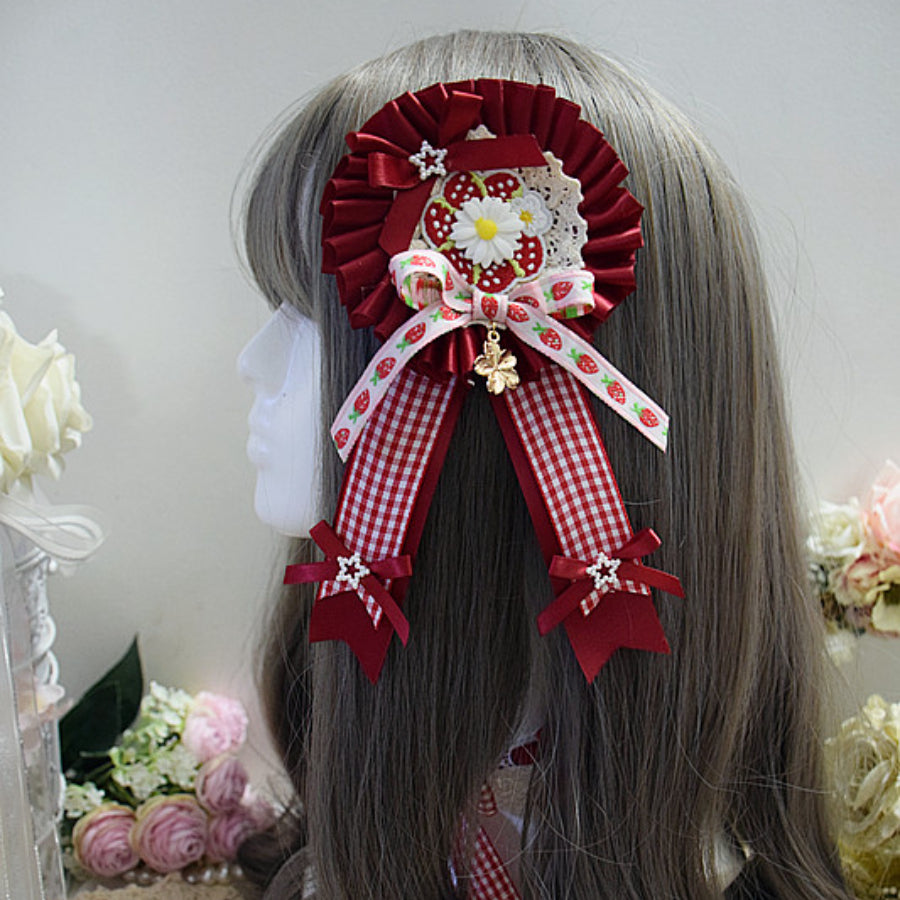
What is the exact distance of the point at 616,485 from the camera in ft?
2.64

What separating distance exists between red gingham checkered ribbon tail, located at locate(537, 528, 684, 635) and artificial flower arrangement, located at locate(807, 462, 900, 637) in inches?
17.0

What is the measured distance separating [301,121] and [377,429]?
30 cm

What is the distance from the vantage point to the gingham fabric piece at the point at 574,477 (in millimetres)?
789

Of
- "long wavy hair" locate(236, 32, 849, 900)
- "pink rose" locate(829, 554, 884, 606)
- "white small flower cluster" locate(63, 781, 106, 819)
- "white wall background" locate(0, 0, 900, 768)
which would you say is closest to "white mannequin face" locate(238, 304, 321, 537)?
"long wavy hair" locate(236, 32, 849, 900)

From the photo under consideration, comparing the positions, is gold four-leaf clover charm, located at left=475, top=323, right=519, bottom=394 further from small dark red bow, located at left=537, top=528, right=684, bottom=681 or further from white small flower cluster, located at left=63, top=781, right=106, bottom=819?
white small flower cluster, located at left=63, top=781, right=106, bottom=819

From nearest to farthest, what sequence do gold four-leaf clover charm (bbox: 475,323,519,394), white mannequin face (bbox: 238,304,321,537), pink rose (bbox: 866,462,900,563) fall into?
gold four-leaf clover charm (bbox: 475,323,519,394) < white mannequin face (bbox: 238,304,321,537) < pink rose (bbox: 866,462,900,563)

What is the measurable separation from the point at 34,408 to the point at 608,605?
0.61 meters

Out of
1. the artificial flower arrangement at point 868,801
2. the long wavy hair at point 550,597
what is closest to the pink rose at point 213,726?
the long wavy hair at point 550,597

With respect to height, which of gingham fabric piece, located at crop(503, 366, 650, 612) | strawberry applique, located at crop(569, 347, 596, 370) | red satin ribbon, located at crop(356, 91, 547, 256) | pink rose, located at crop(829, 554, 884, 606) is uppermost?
red satin ribbon, located at crop(356, 91, 547, 256)

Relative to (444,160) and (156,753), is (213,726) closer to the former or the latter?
(156,753)

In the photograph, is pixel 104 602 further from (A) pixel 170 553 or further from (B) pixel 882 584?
(B) pixel 882 584

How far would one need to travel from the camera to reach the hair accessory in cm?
77

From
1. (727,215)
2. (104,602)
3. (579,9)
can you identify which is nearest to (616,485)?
(727,215)

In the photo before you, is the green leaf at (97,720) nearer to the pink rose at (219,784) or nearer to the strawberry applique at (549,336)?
the pink rose at (219,784)
